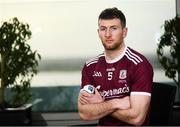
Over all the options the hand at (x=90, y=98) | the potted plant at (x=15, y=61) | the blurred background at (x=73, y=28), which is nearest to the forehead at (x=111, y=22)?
the hand at (x=90, y=98)

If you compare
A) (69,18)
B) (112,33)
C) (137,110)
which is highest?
(69,18)

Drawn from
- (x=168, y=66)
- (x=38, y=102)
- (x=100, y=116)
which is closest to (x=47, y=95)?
(x=38, y=102)

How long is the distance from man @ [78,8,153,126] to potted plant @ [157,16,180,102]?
4.19ft

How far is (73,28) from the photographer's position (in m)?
3.76

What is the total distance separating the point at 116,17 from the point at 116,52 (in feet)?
0.68

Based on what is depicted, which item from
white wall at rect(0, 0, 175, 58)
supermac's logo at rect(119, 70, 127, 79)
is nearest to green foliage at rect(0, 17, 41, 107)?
white wall at rect(0, 0, 175, 58)

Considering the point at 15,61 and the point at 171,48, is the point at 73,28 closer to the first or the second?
the point at 15,61

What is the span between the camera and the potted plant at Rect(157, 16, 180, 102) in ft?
11.4

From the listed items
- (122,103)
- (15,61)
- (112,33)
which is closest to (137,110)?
(122,103)

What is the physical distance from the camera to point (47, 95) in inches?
150

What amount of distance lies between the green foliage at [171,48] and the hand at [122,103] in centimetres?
141

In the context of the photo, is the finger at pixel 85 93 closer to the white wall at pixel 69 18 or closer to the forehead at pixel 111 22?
the forehead at pixel 111 22

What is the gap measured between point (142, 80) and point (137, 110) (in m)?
0.17

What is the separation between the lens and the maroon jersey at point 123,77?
86.4 inches
